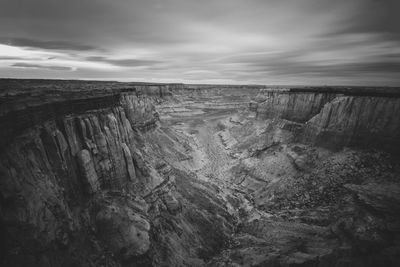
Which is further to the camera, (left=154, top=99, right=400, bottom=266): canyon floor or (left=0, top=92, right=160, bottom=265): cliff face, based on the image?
(left=154, top=99, right=400, bottom=266): canyon floor

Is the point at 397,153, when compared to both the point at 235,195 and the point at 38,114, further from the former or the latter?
the point at 38,114

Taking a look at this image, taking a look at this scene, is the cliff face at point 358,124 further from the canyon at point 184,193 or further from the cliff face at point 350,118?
the canyon at point 184,193

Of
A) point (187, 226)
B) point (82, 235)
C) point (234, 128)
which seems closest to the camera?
point (82, 235)

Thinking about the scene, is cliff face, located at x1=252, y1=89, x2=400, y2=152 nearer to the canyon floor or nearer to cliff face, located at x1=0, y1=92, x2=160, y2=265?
the canyon floor

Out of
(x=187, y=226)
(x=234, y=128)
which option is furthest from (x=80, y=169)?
(x=234, y=128)

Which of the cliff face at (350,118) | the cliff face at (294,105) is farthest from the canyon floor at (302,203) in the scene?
the cliff face at (294,105)

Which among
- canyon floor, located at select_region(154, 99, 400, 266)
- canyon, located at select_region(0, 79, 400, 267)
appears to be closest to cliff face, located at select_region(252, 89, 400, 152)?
canyon, located at select_region(0, 79, 400, 267)

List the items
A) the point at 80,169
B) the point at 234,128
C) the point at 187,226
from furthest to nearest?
the point at 234,128 < the point at 187,226 < the point at 80,169

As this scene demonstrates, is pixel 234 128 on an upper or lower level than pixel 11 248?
lower
